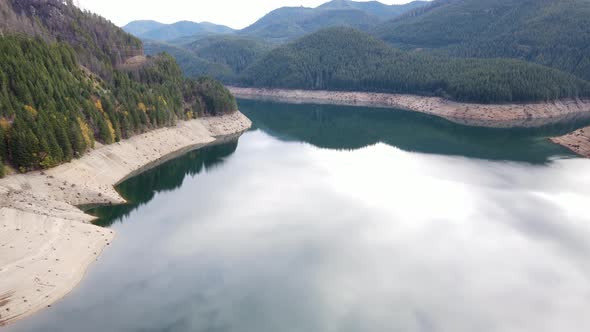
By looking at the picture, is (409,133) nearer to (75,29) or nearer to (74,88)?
(74,88)

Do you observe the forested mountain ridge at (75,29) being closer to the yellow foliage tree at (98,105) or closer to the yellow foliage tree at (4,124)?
the yellow foliage tree at (98,105)

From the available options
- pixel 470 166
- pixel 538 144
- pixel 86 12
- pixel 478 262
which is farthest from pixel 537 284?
pixel 86 12

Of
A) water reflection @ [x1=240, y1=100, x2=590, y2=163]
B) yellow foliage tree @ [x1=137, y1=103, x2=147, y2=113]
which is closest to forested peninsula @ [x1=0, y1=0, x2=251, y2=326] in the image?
yellow foliage tree @ [x1=137, y1=103, x2=147, y2=113]

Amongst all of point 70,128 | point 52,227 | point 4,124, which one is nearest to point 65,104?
point 70,128

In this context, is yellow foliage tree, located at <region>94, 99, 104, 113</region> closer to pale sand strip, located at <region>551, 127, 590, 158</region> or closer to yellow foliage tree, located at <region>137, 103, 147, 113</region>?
yellow foliage tree, located at <region>137, 103, 147, 113</region>

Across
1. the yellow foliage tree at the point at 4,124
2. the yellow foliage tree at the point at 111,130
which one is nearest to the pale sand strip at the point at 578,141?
the yellow foliage tree at the point at 111,130
